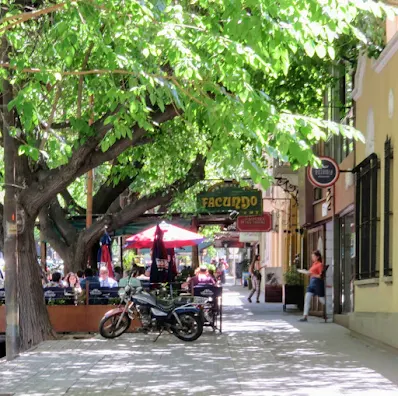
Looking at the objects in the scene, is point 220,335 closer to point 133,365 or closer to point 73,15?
point 133,365

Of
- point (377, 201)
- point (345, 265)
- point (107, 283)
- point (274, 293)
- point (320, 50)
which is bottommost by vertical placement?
point (274, 293)

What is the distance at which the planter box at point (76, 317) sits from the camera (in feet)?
60.2

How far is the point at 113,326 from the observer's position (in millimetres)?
16422

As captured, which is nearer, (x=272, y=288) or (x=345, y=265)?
(x=345, y=265)

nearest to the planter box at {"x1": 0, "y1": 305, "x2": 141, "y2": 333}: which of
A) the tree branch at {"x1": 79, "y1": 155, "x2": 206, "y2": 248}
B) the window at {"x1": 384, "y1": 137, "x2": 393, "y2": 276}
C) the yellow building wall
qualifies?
the tree branch at {"x1": 79, "y1": 155, "x2": 206, "y2": 248}

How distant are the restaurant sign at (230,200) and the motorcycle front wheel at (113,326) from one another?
10.6 metres

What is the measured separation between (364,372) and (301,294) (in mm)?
15174

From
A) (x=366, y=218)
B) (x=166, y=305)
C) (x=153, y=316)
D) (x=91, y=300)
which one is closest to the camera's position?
(x=153, y=316)

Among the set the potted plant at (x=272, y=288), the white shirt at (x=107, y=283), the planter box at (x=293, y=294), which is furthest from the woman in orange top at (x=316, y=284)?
the potted plant at (x=272, y=288)

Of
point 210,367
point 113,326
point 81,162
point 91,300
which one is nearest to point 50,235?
point 91,300

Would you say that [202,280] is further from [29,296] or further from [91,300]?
[29,296]

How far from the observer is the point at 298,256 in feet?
97.2

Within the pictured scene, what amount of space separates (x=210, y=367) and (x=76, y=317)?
684 cm

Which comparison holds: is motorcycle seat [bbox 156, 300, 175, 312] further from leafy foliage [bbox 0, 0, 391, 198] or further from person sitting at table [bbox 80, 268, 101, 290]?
leafy foliage [bbox 0, 0, 391, 198]
